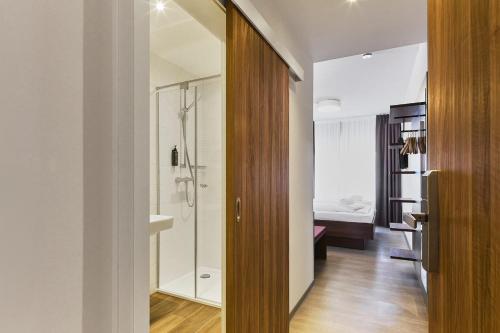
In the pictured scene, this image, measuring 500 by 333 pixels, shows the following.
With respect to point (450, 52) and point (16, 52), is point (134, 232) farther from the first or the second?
point (450, 52)

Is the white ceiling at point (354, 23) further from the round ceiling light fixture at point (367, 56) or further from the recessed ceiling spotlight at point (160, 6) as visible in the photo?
the recessed ceiling spotlight at point (160, 6)

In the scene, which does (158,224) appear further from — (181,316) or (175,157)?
(175,157)

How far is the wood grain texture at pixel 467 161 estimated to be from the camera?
43 cm

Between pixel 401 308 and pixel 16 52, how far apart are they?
323 centimetres

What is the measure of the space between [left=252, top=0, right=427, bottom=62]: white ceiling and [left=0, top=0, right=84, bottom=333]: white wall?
138 centimetres

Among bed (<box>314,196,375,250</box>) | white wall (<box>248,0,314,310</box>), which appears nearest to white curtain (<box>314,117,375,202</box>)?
bed (<box>314,196,375,250</box>)

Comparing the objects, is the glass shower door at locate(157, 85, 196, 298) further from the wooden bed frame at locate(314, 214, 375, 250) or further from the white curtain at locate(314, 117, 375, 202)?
the white curtain at locate(314, 117, 375, 202)

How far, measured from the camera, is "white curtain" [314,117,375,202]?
6738mm

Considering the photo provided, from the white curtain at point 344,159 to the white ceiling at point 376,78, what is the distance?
1.22 meters

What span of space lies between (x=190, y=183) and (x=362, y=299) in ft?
7.40

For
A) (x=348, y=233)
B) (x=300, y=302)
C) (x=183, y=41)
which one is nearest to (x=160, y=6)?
(x=183, y=41)

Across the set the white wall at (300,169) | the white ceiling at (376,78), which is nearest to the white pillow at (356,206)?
the white ceiling at (376,78)

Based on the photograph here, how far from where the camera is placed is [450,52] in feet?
2.16

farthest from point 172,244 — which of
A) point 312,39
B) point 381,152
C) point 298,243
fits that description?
point 381,152
